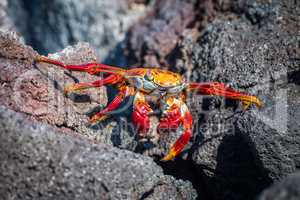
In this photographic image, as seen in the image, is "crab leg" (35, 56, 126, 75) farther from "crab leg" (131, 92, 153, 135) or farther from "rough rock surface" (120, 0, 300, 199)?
"rough rock surface" (120, 0, 300, 199)

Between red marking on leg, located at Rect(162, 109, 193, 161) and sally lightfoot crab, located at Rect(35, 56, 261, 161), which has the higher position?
sally lightfoot crab, located at Rect(35, 56, 261, 161)

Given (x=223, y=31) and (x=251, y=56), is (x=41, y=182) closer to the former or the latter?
(x=251, y=56)

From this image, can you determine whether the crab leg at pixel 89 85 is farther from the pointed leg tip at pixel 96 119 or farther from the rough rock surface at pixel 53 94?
the pointed leg tip at pixel 96 119

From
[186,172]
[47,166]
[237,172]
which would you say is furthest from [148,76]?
[47,166]

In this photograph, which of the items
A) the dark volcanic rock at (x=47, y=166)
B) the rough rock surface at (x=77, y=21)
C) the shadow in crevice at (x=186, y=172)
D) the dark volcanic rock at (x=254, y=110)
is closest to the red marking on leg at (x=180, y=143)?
the dark volcanic rock at (x=254, y=110)

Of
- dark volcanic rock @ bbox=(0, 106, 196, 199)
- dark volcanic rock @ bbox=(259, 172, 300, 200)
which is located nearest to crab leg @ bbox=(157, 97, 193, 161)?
dark volcanic rock @ bbox=(0, 106, 196, 199)

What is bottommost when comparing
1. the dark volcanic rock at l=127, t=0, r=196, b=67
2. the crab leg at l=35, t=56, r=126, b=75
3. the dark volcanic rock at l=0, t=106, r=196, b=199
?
the dark volcanic rock at l=0, t=106, r=196, b=199

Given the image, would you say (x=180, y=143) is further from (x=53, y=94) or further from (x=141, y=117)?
(x=53, y=94)
